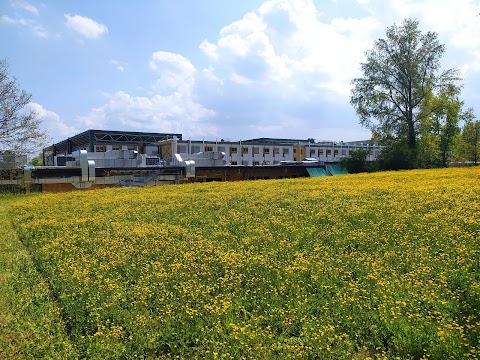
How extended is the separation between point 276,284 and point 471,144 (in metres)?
73.3

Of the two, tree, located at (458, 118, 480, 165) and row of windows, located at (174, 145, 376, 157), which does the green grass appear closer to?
row of windows, located at (174, 145, 376, 157)

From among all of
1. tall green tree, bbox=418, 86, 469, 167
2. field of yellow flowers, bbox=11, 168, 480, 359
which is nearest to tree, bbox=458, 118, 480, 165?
tall green tree, bbox=418, 86, 469, 167

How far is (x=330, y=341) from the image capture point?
5.61m

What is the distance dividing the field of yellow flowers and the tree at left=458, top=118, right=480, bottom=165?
61630 millimetres

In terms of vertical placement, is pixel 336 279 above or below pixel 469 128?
below

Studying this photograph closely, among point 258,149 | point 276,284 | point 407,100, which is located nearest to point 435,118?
point 407,100

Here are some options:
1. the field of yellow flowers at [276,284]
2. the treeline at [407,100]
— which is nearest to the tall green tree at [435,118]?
the treeline at [407,100]

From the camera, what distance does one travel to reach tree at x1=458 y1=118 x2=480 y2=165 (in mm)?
67325

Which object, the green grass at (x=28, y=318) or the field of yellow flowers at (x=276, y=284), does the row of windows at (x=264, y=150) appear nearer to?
the field of yellow flowers at (x=276, y=284)

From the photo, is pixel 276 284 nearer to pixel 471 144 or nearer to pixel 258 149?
pixel 471 144

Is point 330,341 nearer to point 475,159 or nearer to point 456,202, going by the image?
point 456,202

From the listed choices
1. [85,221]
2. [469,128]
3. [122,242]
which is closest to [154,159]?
[85,221]

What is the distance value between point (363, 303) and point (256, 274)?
267 cm

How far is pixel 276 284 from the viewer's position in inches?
316
